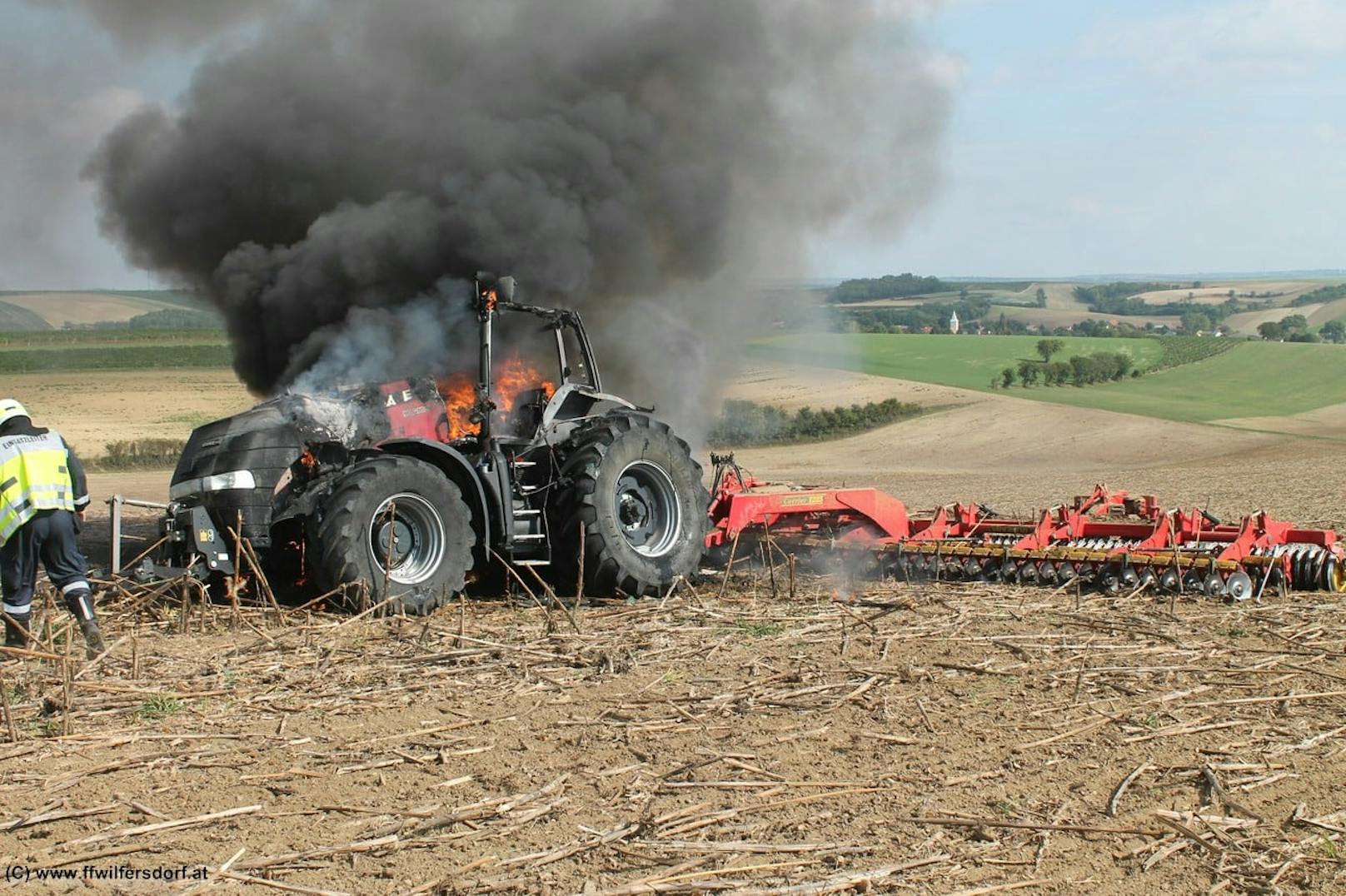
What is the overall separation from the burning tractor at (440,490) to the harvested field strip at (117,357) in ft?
156

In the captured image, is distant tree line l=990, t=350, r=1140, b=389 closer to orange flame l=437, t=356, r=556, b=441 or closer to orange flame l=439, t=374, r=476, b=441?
orange flame l=437, t=356, r=556, b=441

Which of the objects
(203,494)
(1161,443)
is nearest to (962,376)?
(1161,443)

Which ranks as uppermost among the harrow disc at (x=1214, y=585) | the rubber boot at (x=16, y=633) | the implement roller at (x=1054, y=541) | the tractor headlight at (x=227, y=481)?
the tractor headlight at (x=227, y=481)

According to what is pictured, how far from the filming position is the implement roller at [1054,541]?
32.7 feet

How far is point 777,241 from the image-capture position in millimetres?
16734

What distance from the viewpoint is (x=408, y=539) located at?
9141mm

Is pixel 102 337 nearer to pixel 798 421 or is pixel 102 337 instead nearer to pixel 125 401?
pixel 125 401

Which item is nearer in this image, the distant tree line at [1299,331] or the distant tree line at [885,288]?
the distant tree line at [885,288]

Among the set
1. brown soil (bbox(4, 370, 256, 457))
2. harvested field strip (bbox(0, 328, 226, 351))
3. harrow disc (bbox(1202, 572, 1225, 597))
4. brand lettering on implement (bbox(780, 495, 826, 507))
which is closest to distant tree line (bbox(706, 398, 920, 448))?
brown soil (bbox(4, 370, 256, 457))

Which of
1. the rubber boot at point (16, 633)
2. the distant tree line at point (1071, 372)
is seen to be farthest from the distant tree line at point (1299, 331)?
the rubber boot at point (16, 633)

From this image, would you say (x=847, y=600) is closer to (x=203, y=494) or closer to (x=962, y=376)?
(x=203, y=494)

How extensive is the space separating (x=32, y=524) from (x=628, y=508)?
4.39 metres

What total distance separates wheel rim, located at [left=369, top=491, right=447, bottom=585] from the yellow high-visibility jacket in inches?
76.3

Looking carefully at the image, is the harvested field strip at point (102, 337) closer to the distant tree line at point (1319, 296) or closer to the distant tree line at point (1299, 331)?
the distant tree line at point (1299, 331)
